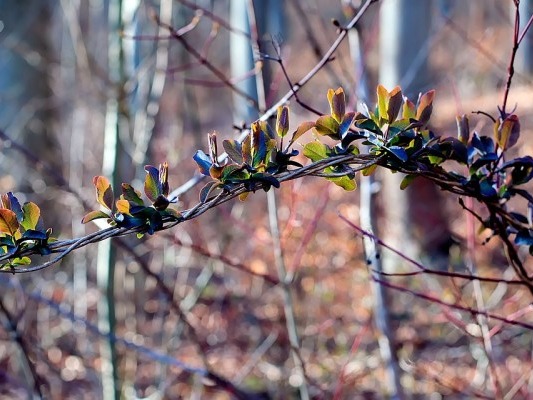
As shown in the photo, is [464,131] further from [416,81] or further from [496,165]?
[416,81]

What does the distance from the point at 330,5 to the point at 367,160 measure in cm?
2342

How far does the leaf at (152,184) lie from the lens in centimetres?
119

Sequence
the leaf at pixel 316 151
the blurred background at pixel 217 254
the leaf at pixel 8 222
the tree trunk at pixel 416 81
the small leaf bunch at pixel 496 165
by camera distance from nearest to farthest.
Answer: the leaf at pixel 8 222 < the leaf at pixel 316 151 < the small leaf bunch at pixel 496 165 < the blurred background at pixel 217 254 < the tree trunk at pixel 416 81

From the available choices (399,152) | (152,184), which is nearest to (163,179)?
(152,184)

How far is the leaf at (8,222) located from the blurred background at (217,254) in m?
0.87

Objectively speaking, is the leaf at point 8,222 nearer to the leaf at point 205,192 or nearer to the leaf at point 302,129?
the leaf at point 205,192

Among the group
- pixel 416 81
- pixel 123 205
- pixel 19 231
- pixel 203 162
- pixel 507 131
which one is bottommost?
pixel 19 231

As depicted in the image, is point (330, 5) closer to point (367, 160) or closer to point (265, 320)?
point (265, 320)

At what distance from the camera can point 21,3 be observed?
5922mm

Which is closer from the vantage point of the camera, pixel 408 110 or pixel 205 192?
pixel 205 192

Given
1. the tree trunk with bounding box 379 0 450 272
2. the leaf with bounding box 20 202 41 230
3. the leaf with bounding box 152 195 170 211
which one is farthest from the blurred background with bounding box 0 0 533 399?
→ the leaf with bounding box 20 202 41 230

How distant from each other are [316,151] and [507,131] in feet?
1.36

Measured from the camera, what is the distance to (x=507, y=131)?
1405 mm

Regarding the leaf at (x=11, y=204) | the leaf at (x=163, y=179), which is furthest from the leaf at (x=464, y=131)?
the leaf at (x=11, y=204)
